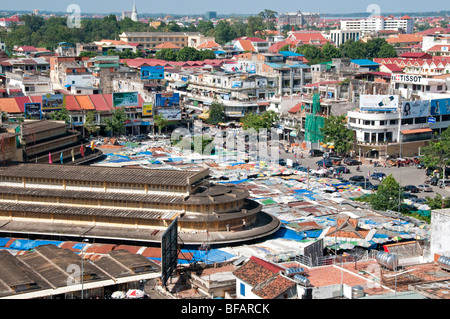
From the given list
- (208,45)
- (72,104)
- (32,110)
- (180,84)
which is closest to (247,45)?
(208,45)

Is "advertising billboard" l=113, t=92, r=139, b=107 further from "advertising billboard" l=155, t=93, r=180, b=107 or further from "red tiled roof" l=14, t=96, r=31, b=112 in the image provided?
"red tiled roof" l=14, t=96, r=31, b=112

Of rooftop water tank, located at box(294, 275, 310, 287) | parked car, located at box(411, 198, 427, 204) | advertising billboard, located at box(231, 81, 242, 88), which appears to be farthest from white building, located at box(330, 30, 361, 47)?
rooftop water tank, located at box(294, 275, 310, 287)

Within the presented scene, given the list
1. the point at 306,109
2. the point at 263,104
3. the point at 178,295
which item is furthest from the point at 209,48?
the point at 178,295

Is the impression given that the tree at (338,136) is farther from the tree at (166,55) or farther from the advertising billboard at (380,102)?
the tree at (166,55)

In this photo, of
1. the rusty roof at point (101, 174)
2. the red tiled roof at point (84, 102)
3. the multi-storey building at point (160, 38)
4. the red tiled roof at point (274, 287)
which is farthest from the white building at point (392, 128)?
the multi-storey building at point (160, 38)

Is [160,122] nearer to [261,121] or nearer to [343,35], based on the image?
[261,121]
